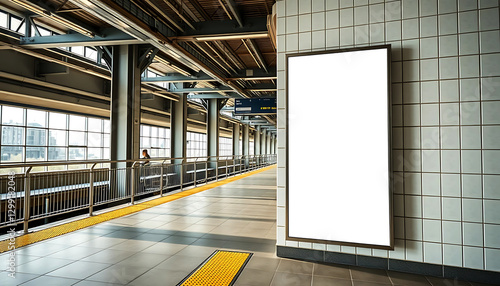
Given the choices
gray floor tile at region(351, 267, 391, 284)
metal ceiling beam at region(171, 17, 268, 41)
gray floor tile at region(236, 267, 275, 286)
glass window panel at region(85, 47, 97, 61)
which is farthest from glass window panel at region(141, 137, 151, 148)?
gray floor tile at region(351, 267, 391, 284)

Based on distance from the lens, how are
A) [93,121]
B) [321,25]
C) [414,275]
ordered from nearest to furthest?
[414,275], [321,25], [93,121]

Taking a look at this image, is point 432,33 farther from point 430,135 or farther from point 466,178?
point 466,178

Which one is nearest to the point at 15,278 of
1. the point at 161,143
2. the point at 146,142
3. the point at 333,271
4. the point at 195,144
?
the point at 333,271

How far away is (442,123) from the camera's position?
2861 millimetres

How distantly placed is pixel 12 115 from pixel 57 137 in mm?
2398

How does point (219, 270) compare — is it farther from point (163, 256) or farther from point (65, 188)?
point (65, 188)

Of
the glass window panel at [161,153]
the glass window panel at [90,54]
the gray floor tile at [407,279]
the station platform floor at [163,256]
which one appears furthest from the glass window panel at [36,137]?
the gray floor tile at [407,279]

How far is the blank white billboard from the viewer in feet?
9.73

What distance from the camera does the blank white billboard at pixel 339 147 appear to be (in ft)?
9.73

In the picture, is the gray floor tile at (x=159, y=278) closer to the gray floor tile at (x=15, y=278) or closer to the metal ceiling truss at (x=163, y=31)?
the gray floor tile at (x=15, y=278)

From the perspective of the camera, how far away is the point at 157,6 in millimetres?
5812

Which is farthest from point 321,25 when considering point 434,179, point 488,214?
point 488,214

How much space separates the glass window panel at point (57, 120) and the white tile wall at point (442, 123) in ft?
43.3

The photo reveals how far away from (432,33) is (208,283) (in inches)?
133
